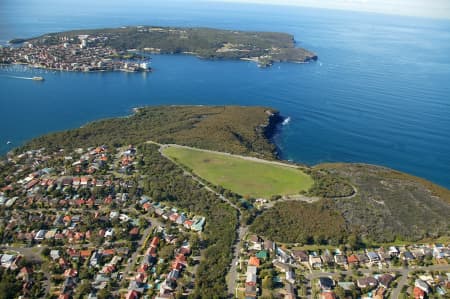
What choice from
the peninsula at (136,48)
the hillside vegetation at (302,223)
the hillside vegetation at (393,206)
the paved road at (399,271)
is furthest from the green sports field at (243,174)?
the peninsula at (136,48)

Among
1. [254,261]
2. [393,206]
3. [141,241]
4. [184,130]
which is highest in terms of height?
[184,130]

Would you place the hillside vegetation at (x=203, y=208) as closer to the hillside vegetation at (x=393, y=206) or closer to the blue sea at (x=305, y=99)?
the hillside vegetation at (x=393, y=206)

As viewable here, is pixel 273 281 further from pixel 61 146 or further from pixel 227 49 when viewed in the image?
pixel 227 49

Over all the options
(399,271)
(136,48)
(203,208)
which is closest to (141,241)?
(203,208)

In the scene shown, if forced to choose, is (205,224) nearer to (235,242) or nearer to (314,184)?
(235,242)

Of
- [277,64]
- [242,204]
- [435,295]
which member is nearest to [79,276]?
[242,204]

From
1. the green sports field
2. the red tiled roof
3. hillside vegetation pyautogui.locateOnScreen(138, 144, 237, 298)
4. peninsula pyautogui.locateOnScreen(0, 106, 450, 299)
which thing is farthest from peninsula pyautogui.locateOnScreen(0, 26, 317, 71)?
the red tiled roof

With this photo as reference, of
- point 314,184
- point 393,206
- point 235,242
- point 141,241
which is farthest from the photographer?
point 314,184
